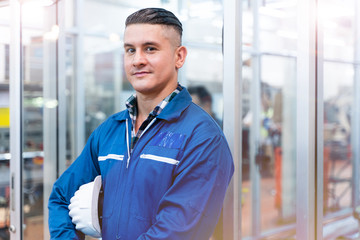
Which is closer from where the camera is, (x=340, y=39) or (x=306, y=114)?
(x=306, y=114)

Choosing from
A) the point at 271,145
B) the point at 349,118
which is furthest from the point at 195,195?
the point at 271,145

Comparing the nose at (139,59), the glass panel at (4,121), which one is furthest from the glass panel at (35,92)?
the nose at (139,59)

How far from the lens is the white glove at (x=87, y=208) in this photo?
4.89 ft

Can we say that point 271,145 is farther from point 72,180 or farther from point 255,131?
point 72,180

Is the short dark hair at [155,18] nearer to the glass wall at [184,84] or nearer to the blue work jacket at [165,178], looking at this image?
the blue work jacket at [165,178]

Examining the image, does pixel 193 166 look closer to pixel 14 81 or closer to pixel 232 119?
pixel 232 119

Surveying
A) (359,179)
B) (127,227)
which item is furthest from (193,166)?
(359,179)

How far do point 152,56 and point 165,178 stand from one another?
402 mm

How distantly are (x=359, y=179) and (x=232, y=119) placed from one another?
4176mm

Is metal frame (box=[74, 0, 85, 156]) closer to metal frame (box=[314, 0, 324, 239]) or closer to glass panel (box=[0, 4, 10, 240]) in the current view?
glass panel (box=[0, 4, 10, 240])

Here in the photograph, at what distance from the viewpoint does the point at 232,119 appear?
5.12 feet

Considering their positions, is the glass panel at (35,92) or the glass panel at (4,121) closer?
the glass panel at (35,92)

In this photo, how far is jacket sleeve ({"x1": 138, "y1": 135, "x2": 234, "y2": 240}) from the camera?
125 centimetres

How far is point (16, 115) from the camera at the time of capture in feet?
8.74
